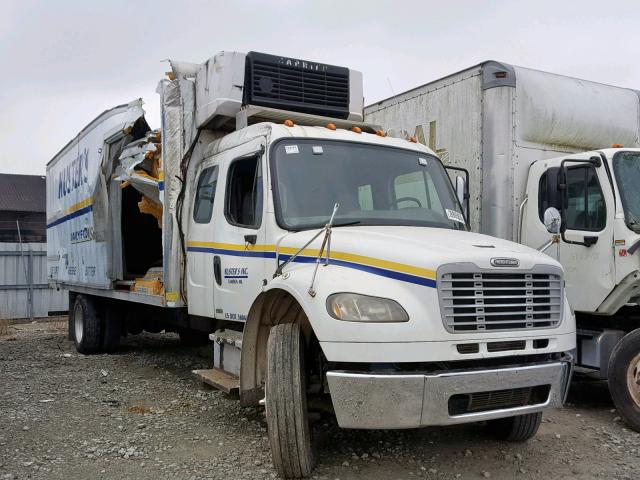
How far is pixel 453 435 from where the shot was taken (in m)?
5.25

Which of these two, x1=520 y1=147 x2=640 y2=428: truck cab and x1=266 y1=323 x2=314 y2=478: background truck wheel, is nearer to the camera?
x1=266 y1=323 x2=314 y2=478: background truck wheel

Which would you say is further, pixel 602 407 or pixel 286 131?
pixel 602 407

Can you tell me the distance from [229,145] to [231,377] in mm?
2125

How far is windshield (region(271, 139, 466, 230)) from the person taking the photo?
4.99 m

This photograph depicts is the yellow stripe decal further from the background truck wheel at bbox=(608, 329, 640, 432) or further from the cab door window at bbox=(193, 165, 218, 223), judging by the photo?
the background truck wheel at bbox=(608, 329, 640, 432)

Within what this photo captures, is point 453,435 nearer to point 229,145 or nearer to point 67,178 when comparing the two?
point 229,145

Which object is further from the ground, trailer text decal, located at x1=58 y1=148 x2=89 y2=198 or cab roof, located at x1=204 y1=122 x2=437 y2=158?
trailer text decal, located at x1=58 y1=148 x2=89 y2=198

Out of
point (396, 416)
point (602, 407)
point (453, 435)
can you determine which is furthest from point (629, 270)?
point (396, 416)

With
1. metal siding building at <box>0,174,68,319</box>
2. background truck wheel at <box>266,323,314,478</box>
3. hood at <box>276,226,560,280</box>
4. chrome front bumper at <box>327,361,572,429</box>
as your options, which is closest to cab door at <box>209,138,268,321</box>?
hood at <box>276,226,560,280</box>

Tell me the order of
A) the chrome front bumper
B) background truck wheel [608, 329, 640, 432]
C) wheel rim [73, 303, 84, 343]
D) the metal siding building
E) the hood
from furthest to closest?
the metal siding building < wheel rim [73, 303, 84, 343] < background truck wheel [608, 329, 640, 432] < the hood < the chrome front bumper

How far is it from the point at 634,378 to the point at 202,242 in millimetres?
4184

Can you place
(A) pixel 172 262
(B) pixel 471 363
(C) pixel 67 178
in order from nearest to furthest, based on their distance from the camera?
(B) pixel 471 363, (A) pixel 172 262, (C) pixel 67 178

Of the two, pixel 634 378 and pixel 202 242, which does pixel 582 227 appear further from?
pixel 202 242

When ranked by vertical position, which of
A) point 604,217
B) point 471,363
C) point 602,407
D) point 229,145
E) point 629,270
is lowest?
point 602,407
